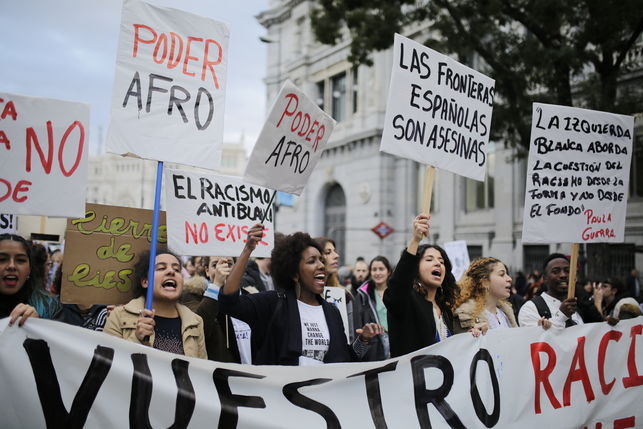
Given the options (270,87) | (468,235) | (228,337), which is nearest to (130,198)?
(270,87)

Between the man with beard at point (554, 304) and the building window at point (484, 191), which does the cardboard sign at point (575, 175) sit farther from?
the building window at point (484, 191)

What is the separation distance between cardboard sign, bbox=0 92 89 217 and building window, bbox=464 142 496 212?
1746 cm

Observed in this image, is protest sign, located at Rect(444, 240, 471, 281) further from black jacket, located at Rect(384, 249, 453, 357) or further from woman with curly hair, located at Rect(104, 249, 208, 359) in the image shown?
woman with curly hair, located at Rect(104, 249, 208, 359)

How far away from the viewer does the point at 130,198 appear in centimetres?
9719

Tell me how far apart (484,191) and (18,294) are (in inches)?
723

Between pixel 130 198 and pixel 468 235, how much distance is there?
85251 mm

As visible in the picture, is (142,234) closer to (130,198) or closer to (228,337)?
(228,337)

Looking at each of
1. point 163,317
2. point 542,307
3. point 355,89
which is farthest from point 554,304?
point 355,89

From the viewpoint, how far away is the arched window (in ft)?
89.2

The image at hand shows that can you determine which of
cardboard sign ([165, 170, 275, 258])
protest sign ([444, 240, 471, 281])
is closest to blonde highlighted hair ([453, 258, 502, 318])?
cardboard sign ([165, 170, 275, 258])

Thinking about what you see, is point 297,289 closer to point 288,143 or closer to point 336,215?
point 288,143

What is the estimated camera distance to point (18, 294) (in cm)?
324

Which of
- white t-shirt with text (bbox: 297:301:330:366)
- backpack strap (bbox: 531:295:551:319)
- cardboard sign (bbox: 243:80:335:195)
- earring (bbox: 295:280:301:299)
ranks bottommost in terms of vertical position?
white t-shirt with text (bbox: 297:301:330:366)

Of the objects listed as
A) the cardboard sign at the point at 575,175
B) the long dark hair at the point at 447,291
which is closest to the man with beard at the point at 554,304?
the cardboard sign at the point at 575,175
